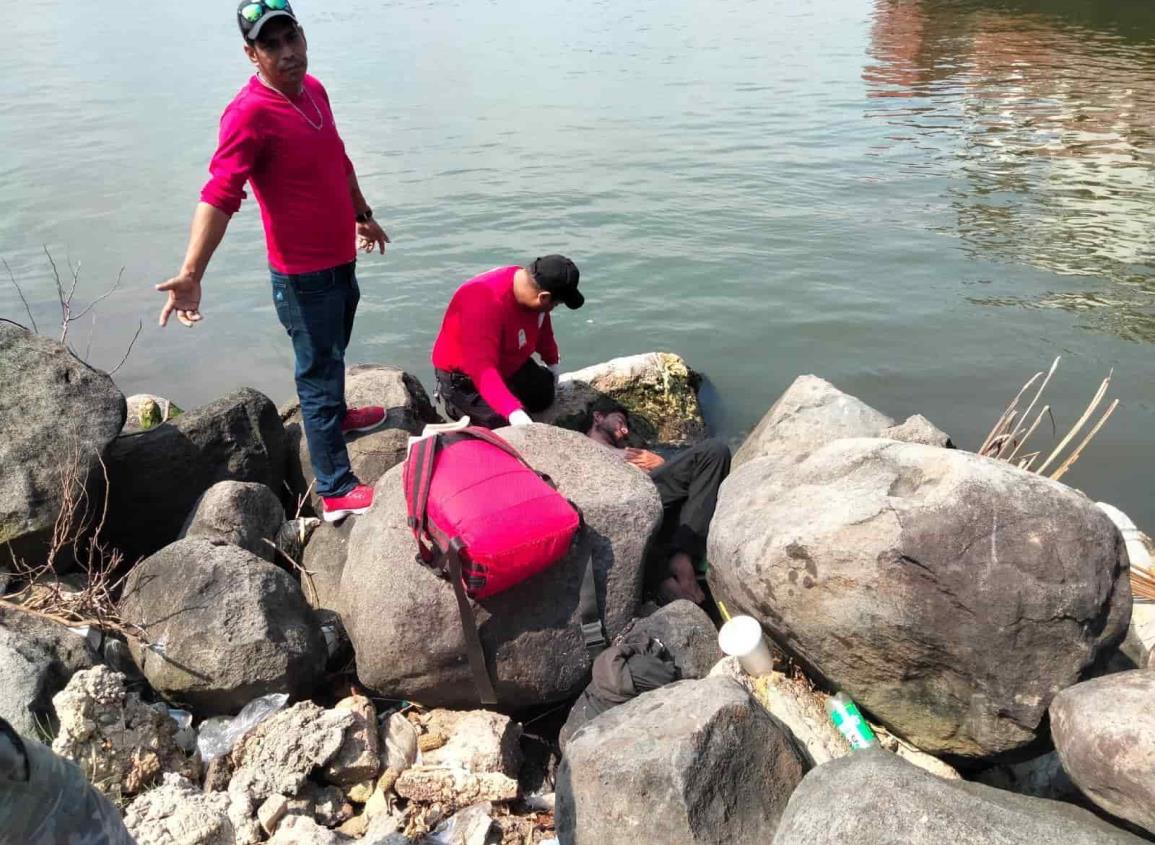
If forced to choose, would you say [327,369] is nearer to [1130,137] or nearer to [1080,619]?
[1080,619]

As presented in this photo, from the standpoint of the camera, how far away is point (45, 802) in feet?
6.55

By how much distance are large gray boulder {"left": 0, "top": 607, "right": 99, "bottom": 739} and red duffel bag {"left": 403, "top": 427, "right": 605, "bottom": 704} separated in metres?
1.45

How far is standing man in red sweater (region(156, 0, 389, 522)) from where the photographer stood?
A: 14.3 feet

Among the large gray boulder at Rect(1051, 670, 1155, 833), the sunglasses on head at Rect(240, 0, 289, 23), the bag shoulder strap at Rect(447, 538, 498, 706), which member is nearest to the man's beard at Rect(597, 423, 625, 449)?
the bag shoulder strap at Rect(447, 538, 498, 706)

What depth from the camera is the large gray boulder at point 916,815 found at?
2.63m

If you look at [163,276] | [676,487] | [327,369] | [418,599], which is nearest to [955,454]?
[676,487]

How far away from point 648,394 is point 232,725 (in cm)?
425

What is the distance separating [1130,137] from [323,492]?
633 inches

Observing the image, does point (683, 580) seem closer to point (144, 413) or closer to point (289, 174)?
point (289, 174)

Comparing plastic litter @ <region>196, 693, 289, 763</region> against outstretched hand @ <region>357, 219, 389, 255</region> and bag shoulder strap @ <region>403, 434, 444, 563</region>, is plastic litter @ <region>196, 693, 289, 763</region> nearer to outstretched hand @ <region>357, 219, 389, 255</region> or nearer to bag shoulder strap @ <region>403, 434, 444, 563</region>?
bag shoulder strap @ <region>403, 434, 444, 563</region>

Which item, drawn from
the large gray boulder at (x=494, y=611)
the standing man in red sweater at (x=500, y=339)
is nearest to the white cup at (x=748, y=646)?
the large gray boulder at (x=494, y=611)

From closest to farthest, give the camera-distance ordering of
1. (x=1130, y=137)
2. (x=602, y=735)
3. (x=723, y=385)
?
(x=602, y=735) < (x=723, y=385) < (x=1130, y=137)

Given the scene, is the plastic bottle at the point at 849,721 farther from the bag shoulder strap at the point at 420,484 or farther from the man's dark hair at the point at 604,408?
the man's dark hair at the point at 604,408

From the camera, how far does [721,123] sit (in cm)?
1878
